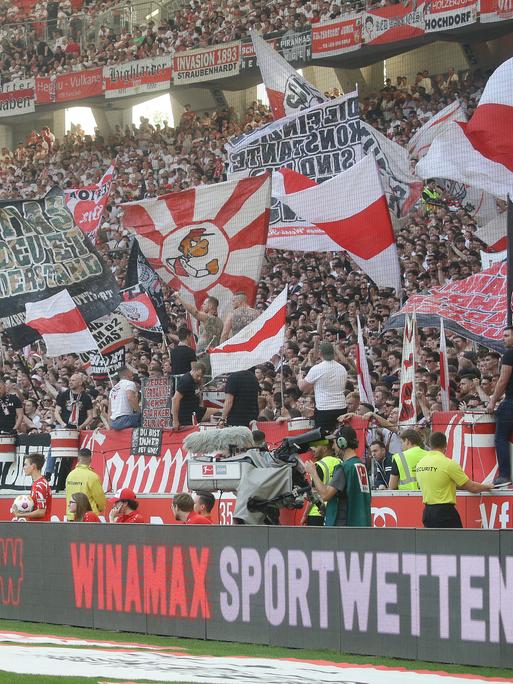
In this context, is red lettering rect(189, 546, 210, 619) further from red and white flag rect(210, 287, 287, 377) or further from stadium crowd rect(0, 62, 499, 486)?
red and white flag rect(210, 287, 287, 377)

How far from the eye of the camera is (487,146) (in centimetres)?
1498

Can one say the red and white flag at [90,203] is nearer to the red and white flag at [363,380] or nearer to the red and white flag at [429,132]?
the red and white flag at [429,132]

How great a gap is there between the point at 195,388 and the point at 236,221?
3.44 metres

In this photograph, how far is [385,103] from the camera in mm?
26688

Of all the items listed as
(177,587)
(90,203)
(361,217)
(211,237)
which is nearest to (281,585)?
(177,587)

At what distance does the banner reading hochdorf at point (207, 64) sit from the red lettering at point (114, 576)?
24124 mm

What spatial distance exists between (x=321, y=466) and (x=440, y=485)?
126 centimetres

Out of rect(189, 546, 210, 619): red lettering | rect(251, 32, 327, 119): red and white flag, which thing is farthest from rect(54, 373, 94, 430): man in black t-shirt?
rect(251, 32, 327, 119): red and white flag

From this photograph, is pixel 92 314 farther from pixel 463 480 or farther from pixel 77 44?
pixel 77 44

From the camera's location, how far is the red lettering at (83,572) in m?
11.1

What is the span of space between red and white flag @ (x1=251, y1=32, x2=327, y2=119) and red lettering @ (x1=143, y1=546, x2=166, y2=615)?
11.5 m

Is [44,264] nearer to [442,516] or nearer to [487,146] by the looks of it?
[487,146]

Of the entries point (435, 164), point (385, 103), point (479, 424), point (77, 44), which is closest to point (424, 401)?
point (479, 424)

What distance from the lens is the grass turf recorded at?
25.7ft
